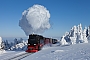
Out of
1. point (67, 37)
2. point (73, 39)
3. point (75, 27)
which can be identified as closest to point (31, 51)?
point (73, 39)

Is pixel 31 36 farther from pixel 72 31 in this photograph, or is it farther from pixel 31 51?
pixel 72 31

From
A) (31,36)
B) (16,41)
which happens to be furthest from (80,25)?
(31,36)

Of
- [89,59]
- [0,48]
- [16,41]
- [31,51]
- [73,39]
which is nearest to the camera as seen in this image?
[89,59]

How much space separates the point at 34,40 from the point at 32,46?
1508 mm

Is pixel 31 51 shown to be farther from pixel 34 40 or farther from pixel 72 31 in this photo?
pixel 72 31

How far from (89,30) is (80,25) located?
22.9ft

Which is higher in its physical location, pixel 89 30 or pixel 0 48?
pixel 89 30

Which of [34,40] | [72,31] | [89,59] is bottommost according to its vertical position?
[89,59]

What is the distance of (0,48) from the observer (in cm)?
4253

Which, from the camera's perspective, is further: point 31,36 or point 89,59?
point 31,36

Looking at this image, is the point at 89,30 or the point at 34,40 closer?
the point at 34,40

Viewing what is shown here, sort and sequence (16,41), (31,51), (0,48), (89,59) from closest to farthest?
(89,59)
(31,51)
(0,48)
(16,41)

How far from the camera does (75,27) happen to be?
102562 mm

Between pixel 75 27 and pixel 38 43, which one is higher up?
pixel 75 27
